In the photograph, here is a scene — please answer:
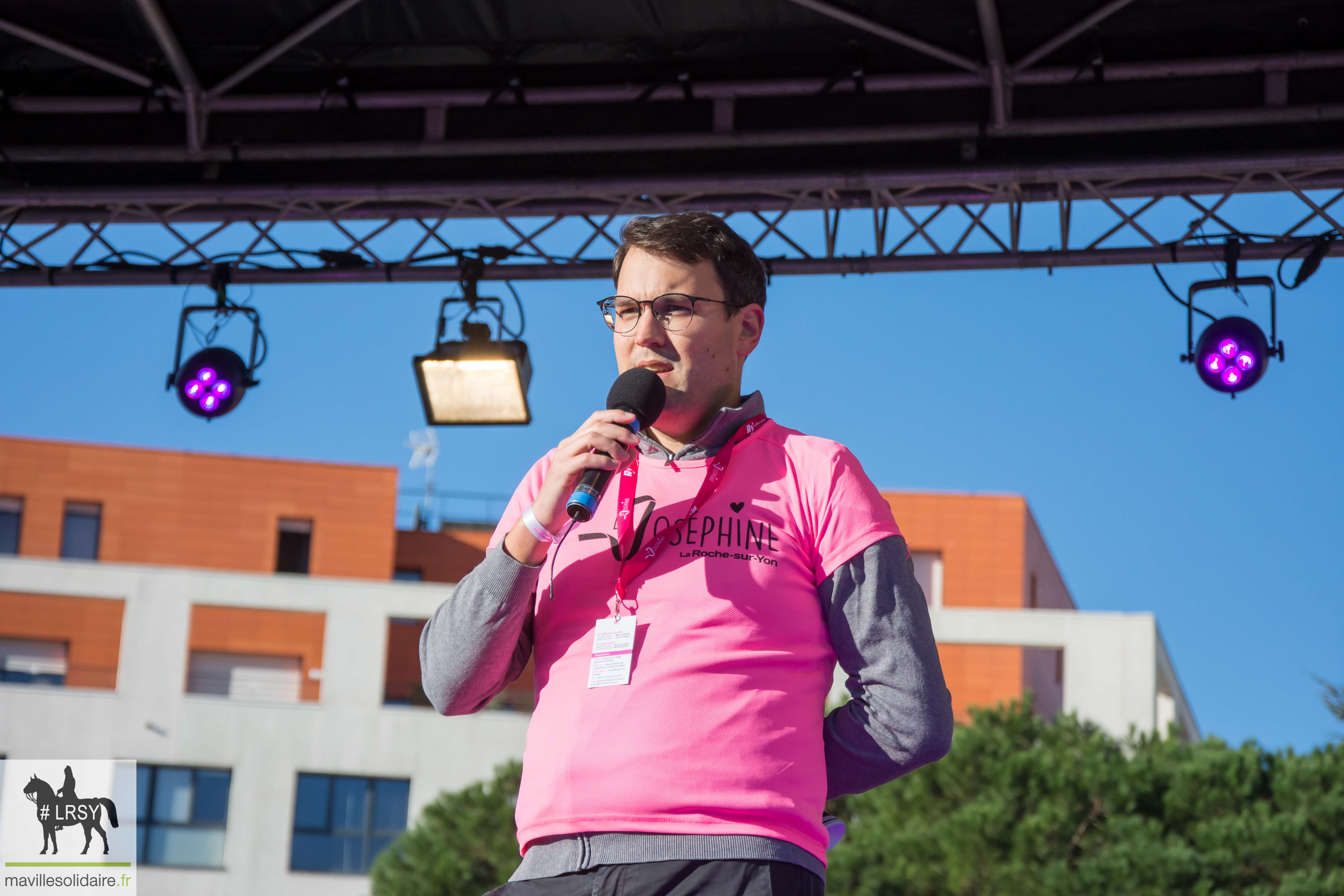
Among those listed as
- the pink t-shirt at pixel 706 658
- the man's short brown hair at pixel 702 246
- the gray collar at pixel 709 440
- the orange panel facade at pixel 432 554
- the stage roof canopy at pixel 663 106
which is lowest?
the pink t-shirt at pixel 706 658

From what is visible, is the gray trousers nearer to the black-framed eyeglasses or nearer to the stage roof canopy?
the black-framed eyeglasses

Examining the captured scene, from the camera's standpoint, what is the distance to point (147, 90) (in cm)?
574

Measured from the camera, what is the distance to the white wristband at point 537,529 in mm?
1780

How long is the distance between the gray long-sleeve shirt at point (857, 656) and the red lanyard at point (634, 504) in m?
0.11

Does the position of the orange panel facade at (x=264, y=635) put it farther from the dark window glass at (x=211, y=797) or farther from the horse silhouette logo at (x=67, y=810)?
the horse silhouette logo at (x=67, y=810)

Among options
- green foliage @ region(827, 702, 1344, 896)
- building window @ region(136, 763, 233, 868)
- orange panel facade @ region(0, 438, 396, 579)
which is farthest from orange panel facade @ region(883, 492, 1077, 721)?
building window @ region(136, 763, 233, 868)

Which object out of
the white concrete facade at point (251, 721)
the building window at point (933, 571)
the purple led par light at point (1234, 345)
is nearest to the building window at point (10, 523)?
the white concrete facade at point (251, 721)

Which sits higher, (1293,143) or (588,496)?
(1293,143)

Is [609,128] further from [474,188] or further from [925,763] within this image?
[925,763]

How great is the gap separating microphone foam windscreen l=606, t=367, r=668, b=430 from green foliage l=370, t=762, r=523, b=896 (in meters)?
14.5

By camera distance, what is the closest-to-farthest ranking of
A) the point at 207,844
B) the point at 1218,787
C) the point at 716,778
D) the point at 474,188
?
the point at 716,778, the point at 474,188, the point at 1218,787, the point at 207,844

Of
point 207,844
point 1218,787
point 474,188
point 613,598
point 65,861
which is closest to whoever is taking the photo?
point 613,598

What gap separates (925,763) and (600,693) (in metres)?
0.39

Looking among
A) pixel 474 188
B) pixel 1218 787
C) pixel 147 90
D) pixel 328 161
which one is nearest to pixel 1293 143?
pixel 474 188
